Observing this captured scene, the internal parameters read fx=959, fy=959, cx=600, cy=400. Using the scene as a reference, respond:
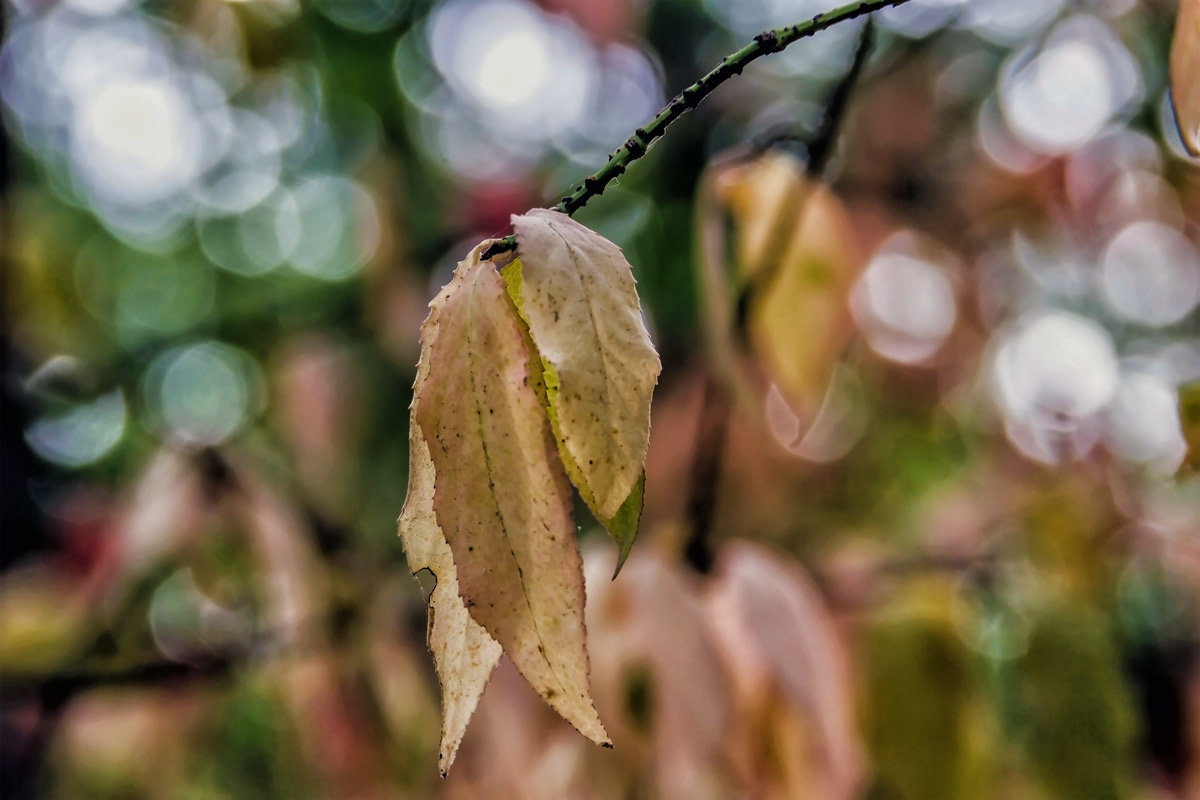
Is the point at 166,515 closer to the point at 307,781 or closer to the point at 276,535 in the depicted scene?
the point at 276,535

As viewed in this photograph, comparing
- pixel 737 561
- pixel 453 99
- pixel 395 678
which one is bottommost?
pixel 453 99

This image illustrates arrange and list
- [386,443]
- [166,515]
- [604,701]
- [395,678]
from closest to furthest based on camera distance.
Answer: [604,701] < [166,515] < [395,678] < [386,443]

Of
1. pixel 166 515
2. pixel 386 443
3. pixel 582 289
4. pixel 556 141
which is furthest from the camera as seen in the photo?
pixel 556 141

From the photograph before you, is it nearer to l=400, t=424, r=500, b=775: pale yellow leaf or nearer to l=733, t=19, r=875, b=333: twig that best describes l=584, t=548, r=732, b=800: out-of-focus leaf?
l=733, t=19, r=875, b=333: twig

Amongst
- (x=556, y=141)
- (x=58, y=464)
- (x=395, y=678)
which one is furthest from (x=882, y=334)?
(x=58, y=464)

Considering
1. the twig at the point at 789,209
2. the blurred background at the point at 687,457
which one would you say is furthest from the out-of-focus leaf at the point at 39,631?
the twig at the point at 789,209

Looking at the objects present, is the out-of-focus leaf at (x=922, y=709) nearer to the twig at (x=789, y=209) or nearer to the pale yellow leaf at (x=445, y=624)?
the twig at (x=789, y=209)
